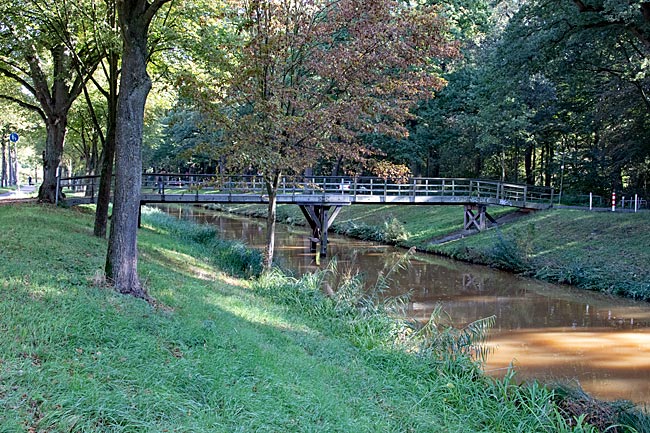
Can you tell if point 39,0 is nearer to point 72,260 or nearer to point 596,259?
point 72,260

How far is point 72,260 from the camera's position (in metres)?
9.09

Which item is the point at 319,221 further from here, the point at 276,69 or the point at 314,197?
the point at 276,69

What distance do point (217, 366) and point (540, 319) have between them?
10.3 meters

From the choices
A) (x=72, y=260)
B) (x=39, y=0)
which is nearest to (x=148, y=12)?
(x=72, y=260)

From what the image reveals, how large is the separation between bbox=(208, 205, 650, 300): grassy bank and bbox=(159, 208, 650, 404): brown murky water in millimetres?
709

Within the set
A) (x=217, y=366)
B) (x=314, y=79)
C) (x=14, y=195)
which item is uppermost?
(x=314, y=79)

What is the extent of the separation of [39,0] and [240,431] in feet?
41.1

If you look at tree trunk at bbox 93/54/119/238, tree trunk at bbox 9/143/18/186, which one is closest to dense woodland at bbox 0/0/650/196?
tree trunk at bbox 93/54/119/238

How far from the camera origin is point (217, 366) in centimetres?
569

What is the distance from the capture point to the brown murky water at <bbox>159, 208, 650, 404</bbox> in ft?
30.9

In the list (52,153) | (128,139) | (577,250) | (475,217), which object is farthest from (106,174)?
(475,217)

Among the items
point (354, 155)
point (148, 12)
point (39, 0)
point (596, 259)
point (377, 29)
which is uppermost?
point (39, 0)

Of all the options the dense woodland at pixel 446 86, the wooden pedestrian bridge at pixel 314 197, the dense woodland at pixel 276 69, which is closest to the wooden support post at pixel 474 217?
the wooden pedestrian bridge at pixel 314 197

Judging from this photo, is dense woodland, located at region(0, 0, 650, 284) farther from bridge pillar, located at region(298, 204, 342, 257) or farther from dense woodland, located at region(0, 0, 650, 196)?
bridge pillar, located at region(298, 204, 342, 257)
